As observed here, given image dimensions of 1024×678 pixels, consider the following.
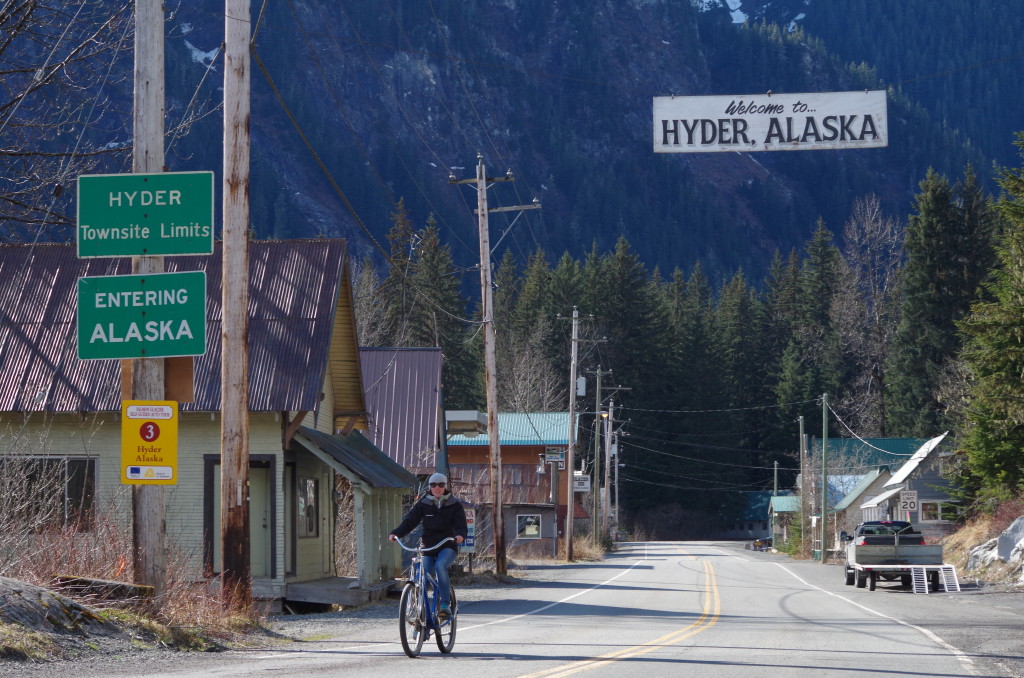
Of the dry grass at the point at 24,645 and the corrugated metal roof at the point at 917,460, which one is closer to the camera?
the dry grass at the point at 24,645

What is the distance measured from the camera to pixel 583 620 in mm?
19781

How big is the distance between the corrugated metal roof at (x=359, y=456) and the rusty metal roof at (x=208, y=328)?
52.0 inches

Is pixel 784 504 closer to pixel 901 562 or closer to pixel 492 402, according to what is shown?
pixel 901 562

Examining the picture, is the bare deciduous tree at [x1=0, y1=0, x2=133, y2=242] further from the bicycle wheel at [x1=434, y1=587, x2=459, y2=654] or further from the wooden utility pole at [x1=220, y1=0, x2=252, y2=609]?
the bicycle wheel at [x1=434, y1=587, x2=459, y2=654]

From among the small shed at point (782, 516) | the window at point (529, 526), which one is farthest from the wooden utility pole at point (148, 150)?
the small shed at point (782, 516)

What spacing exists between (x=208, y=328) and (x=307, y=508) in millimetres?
4779

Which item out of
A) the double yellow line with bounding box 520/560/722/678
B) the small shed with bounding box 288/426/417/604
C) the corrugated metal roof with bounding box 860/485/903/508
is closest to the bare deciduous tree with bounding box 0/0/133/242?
the double yellow line with bounding box 520/560/722/678

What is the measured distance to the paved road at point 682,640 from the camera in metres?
12.1

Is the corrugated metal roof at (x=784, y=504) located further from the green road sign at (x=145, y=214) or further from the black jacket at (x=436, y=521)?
the green road sign at (x=145, y=214)

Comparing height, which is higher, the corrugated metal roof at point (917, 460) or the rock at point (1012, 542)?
the corrugated metal roof at point (917, 460)

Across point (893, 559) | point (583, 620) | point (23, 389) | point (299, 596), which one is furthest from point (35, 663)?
point (893, 559)

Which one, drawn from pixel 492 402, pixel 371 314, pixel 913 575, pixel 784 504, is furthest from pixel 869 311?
pixel 492 402

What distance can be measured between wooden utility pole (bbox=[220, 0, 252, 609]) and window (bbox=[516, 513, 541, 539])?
48647mm

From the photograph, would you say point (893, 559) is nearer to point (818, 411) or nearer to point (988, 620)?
point (988, 620)
